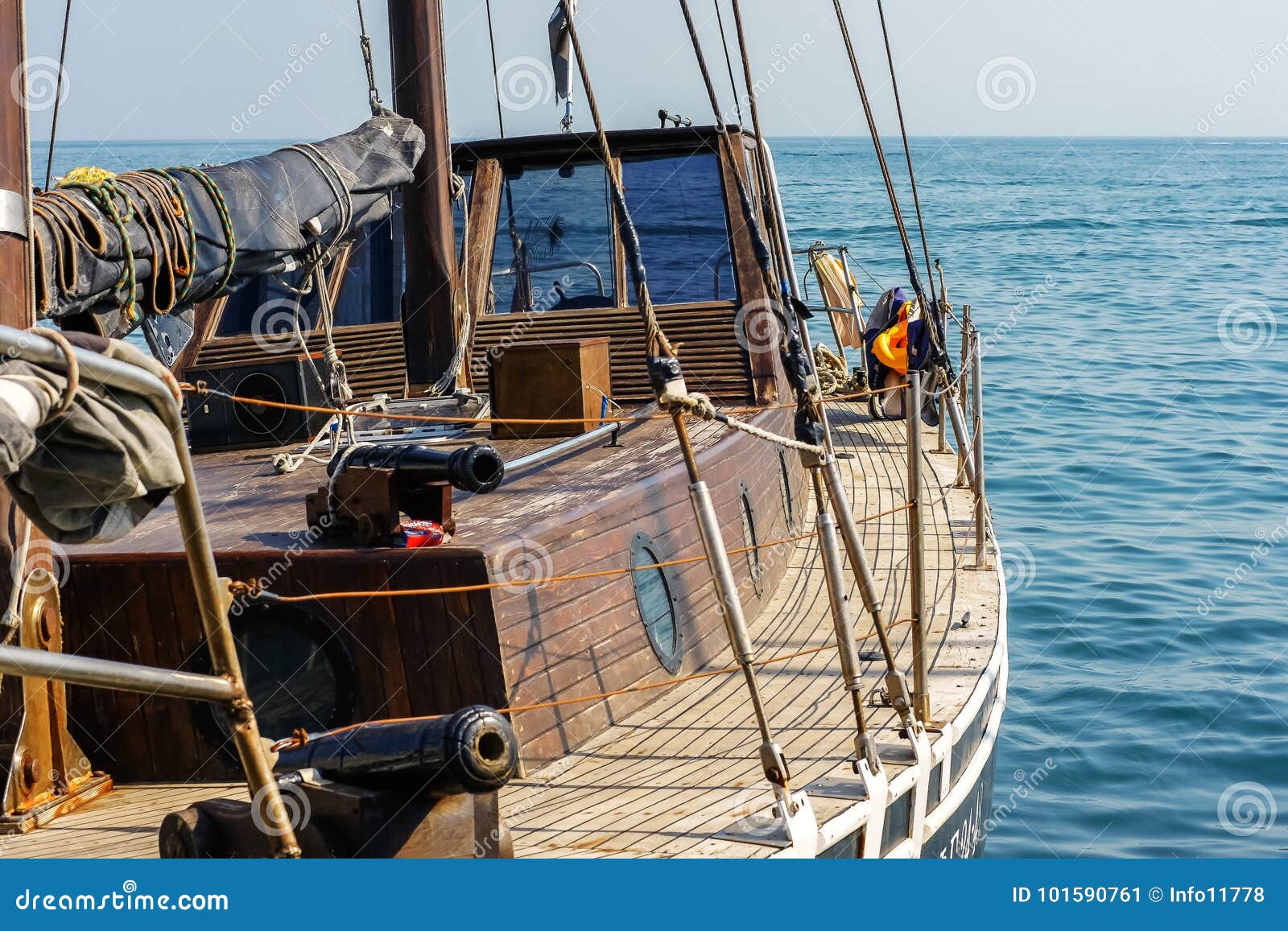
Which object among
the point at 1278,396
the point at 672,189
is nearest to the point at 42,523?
the point at 672,189

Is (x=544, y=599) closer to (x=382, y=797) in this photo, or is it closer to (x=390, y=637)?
(x=390, y=637)

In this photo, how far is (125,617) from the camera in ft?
18.3

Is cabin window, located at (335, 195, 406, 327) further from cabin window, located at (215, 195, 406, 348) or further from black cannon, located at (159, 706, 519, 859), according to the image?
black cannon, located at (159, 706, 519, 859)

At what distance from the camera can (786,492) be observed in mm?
8773

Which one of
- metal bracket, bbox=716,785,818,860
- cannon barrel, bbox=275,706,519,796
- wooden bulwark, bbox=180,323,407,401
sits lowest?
metal bracket, bbox=716,785,818,860

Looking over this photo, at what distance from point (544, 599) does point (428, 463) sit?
2.27 feet

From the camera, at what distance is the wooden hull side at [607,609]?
5496 mm

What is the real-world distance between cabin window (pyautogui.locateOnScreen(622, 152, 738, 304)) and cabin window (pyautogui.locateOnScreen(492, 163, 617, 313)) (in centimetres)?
21

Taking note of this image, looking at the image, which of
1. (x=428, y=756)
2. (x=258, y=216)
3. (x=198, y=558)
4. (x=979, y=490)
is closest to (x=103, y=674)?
(x=198, y=558)

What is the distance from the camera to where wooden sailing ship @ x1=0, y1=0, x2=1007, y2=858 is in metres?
4.82

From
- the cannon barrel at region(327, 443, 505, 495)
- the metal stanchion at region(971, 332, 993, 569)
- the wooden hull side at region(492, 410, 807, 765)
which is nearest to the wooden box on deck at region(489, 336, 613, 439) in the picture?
the wooden hull side at region(492, 410, 807, 765)

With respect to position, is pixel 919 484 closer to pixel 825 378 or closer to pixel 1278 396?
pixel 825 378

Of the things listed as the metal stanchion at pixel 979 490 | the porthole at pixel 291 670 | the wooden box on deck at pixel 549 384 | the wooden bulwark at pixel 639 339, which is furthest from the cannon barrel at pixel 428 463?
the metal stanchion at pixel 979 490

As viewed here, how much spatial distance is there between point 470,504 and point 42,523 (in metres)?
3.01
